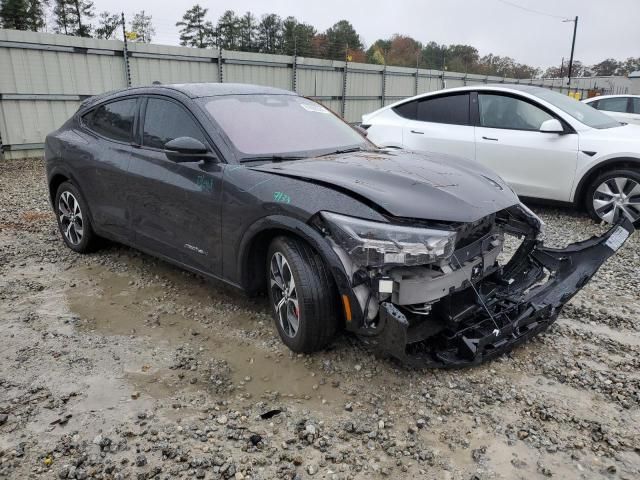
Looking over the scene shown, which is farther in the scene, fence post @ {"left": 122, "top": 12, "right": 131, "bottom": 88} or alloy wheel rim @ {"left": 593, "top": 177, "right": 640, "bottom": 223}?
fence post @ {"left": 122, "top": 12, "right": 131, "bottom": 88}

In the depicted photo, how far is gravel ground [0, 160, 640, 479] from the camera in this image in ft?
7.82

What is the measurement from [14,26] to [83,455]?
20.5 meters

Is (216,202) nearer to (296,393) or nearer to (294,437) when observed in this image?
(296,393)

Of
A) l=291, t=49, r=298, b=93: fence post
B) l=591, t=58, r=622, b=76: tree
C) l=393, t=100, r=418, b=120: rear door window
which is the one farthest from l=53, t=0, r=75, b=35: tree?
l=591, t=58, r=622, b=76: tree

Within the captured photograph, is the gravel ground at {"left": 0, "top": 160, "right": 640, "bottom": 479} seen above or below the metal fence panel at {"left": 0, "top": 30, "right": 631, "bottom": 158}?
below

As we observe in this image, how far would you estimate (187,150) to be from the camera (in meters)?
3.44

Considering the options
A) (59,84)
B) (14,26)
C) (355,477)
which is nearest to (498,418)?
(355,477)

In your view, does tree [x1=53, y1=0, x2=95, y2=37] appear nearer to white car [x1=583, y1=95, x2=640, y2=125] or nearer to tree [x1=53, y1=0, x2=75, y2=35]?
tree [x1=53, y1=0, x2=75, y2=35]

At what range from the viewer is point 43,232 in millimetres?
5977

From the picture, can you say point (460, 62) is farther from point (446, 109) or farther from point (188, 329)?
point (188, 329)

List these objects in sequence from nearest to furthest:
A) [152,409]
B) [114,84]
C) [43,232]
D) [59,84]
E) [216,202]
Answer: [152,409] < [216,202] < [43,232] < [59,84] < [114,84]

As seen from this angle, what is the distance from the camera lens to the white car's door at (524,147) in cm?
623

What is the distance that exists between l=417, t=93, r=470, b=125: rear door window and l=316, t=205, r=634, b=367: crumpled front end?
12.3ft

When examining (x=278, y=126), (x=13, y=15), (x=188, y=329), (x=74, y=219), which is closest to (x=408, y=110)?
(x=278, y=126)
